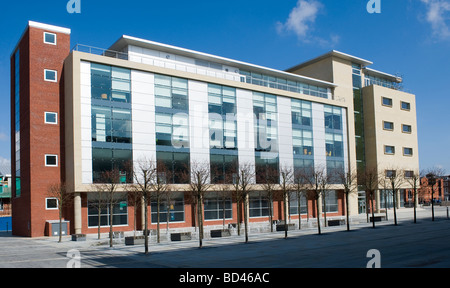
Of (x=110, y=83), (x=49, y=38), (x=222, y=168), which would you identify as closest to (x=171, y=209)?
(x=222, y=168)

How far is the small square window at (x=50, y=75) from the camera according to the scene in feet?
128

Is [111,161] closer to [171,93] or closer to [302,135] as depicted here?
[171,93]

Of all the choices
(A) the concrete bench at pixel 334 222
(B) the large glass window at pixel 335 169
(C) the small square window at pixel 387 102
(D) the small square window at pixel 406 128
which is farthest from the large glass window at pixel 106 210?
(D) the small square window at pixel 406 128

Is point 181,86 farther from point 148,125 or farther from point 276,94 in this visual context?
point 276,94

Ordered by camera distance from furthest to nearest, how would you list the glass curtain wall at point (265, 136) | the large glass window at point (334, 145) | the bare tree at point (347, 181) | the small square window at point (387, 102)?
the small square window at point (387, 102)
the large glass window at point (334, 145)
the glass curtain wall at point (265, 136)
the bare tree at point (347, 181)

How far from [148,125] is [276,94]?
56.4 feet

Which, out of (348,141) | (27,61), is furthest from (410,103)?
(27,61)

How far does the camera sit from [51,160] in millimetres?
38438

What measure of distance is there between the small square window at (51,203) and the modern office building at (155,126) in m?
0.15

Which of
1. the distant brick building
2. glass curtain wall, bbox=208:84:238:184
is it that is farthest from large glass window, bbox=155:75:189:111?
the distant brick building

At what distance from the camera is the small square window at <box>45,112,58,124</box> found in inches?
1519

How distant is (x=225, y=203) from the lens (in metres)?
46.3

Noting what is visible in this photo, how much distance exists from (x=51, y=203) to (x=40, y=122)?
721 cm

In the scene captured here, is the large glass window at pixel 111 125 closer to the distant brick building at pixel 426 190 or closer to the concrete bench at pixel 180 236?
the concrete bench at pixel 180 236
